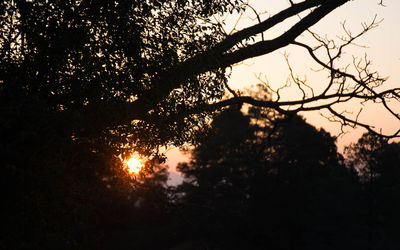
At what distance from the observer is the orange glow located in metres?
14.9

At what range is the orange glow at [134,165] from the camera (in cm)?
1487

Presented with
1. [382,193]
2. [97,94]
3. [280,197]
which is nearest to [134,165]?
[97,94]

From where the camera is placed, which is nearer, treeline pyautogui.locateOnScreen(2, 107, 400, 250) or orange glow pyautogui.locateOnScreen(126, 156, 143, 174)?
orange glow pyautogui.locateOnScreen(126, 156, 143, 174)

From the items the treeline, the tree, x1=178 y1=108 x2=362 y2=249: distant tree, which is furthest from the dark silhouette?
x1=178 y1=108 x2=362 y2=249: distant tree

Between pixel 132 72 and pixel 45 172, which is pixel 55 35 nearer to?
pixel 132 72

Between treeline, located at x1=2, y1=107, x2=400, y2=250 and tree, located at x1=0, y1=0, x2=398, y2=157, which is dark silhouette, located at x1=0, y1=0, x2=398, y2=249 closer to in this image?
tree, located at x1=0, y1=0, x2=398, y2=157

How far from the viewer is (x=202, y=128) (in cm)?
1662

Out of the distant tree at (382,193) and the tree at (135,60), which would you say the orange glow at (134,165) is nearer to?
the tree at (135,60)

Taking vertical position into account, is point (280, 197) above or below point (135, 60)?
above

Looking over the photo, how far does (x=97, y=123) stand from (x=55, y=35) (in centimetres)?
284

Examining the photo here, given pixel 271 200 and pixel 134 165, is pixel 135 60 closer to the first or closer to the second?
pixel 134 165

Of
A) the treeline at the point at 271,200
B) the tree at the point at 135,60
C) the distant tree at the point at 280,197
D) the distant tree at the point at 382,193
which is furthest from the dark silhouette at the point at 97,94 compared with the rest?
the distant tree at the point at 382,193

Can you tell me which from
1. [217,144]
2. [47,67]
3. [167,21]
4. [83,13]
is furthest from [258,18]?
[217,144]

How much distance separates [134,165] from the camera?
15.2m
